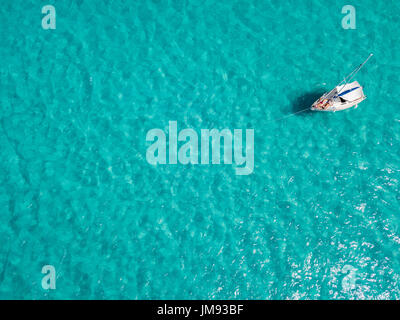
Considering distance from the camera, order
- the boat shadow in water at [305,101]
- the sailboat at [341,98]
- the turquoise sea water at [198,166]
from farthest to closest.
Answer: the boat shadow in water at [305,101] < the sailboat at [341,98] < the turquoise sea water at [198,166]

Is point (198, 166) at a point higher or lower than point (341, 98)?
lower

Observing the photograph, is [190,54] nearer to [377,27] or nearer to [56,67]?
[56,67]

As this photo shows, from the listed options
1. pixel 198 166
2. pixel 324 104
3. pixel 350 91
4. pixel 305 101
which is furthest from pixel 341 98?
pixel 198 166

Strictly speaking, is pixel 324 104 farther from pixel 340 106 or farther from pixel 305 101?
pixel 305 101

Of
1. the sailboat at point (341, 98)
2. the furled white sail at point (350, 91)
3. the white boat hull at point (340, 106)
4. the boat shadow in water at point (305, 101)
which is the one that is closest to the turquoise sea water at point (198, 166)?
the boat shadow in water at point (305, 101)

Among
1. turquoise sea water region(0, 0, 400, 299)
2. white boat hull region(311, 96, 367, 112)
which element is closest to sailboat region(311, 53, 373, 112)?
white boat hull region(311, 96, 367, 112)

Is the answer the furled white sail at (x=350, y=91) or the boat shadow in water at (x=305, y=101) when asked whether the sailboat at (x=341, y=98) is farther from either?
the boat shadow in water at (x=305, y=101)
